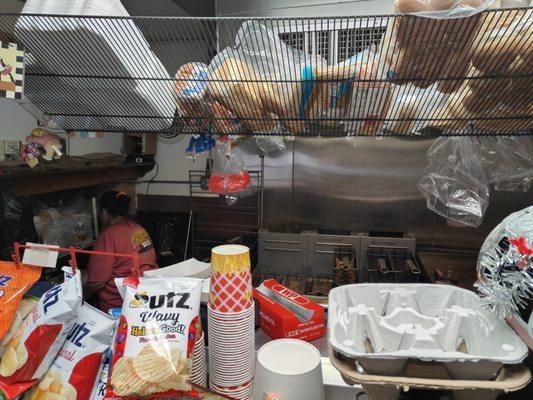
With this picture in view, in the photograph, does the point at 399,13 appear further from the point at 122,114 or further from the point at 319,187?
the point at 319,187

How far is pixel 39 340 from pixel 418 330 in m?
0.83

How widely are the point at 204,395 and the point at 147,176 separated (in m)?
3.11

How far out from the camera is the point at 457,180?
1270 mm

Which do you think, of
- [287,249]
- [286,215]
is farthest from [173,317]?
[286,215]

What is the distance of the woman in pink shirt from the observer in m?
2.04

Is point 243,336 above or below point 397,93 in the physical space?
below

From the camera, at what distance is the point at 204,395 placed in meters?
0.77

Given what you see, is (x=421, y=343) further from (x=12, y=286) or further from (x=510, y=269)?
(x=12, y=286)

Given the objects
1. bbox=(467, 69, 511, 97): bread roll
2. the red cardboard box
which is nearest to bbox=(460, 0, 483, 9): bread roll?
bbox=(467, 69, 511, 97): bread roll

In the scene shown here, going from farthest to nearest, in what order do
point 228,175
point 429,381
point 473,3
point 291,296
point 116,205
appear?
point 116,205 → point 228,175 → point 291,296 → point 473,3 → point 429,381

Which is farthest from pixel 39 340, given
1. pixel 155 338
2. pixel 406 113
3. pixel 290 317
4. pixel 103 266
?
pixel 103 266

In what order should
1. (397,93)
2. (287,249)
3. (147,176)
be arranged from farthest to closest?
1. (147,176)
2. (287,249)
3. (397,93)

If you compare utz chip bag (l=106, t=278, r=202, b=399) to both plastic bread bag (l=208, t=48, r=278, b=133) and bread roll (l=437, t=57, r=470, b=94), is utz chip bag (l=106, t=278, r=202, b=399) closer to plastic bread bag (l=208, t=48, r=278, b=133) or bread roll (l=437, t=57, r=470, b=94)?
plastic bread bag (l=208, t=48, r=278, b=133)

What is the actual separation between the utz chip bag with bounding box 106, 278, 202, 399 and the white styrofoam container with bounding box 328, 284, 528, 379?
31 cm
